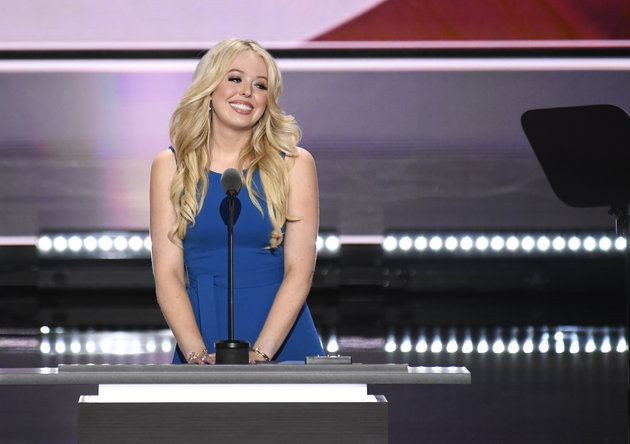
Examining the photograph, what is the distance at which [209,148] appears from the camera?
1967 mm

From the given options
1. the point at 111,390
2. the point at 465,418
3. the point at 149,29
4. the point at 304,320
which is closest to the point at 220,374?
the point at 111,390

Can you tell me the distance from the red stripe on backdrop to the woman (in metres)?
4.09

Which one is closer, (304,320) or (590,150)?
(304,320)

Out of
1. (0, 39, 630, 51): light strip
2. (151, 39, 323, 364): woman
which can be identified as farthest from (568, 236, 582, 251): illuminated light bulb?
(151, 39, 323, 364): woman

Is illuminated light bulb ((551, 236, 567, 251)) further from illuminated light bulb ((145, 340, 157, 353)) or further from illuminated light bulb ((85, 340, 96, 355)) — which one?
illuminated light bulb ((85, 340, 96, 355))

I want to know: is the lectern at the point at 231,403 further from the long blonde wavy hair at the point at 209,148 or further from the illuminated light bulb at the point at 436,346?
the illuminated light bulb at the point at 436,346

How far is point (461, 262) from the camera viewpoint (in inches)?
269

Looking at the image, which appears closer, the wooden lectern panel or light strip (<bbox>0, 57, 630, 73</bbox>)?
the wooden lectern panel

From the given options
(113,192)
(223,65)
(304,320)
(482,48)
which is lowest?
(304,320)

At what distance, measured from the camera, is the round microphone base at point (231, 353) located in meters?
1.36

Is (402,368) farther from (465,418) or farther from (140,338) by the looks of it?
(140,338)

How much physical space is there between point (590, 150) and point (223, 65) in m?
4.46

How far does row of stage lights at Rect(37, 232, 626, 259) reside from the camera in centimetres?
644

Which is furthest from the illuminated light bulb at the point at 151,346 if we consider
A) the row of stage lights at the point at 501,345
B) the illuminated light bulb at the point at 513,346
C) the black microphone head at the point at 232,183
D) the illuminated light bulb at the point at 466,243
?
the black microphone head at the point at 232,183
